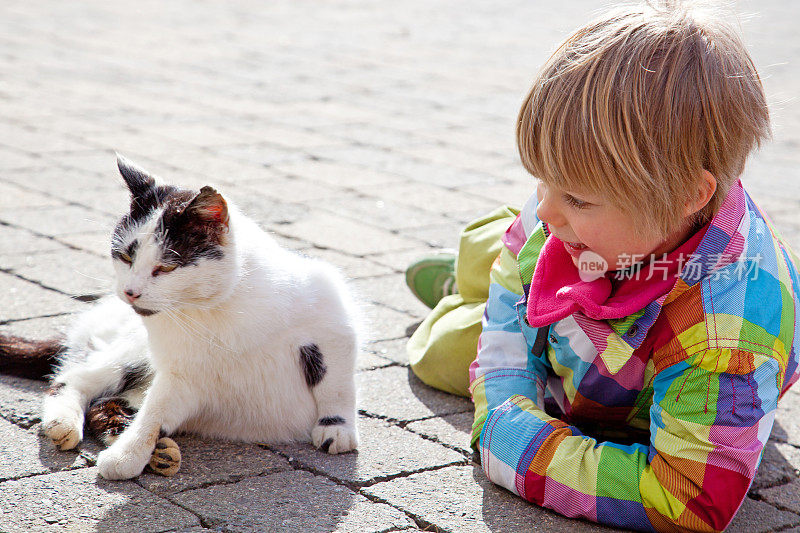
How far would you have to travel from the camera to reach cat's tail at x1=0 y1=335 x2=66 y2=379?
2381 mm

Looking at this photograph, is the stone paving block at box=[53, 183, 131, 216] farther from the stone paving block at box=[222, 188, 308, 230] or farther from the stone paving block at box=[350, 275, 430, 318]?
the stone paving block at box=[350, 275, 430, 318]

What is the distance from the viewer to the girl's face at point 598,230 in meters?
1.79

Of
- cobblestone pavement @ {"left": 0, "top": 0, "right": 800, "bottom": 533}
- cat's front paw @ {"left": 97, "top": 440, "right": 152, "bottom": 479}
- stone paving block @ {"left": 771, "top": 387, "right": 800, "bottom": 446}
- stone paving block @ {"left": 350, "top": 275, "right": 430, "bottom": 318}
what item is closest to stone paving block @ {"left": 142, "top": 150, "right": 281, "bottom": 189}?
cobblestone pavement @ {"left": 0, "top": 0, "right": 800, "bottom": 533}

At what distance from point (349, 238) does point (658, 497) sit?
2226mm

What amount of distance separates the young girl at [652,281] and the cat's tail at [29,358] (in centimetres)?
117

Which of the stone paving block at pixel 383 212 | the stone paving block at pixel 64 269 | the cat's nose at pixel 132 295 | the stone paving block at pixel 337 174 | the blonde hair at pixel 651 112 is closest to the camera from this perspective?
the blonde hair at pixel 651 112

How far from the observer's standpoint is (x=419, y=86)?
7344mm

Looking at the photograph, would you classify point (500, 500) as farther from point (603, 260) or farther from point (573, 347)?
Answer: point (603, 260)

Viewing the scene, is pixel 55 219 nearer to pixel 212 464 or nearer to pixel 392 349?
pixel 392 349

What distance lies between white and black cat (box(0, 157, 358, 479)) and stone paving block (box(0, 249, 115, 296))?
0.75 metres

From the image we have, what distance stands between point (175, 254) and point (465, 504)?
2.72ft

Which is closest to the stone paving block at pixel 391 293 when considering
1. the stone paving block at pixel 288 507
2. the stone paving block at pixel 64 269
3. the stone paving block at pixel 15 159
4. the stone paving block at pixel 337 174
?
the stone paving block at pixel 64 269

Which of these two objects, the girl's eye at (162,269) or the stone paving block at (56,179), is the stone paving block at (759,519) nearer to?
the girl's eye at (162,269)

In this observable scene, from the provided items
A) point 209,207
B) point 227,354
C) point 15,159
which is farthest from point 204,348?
point 15,159
